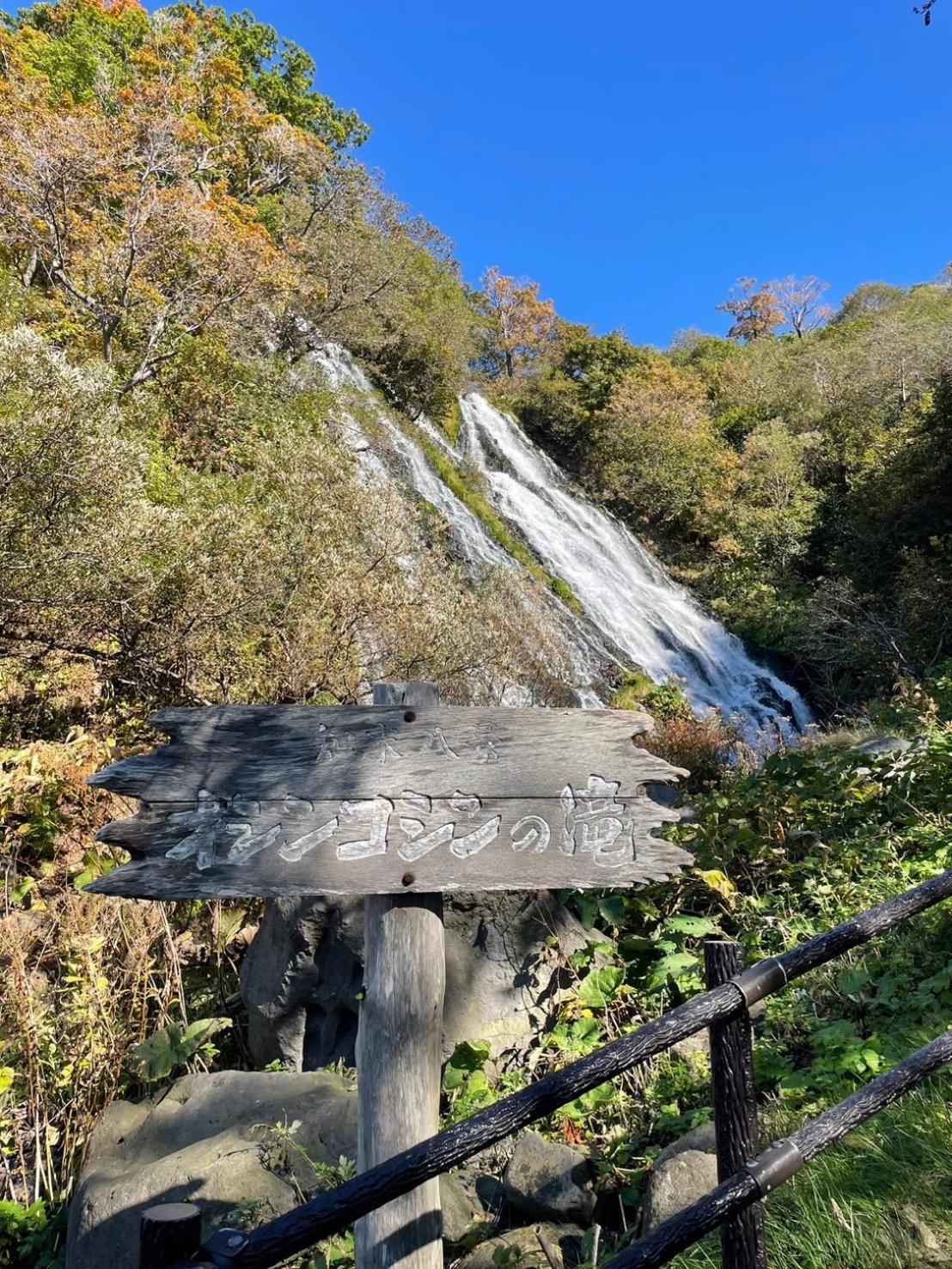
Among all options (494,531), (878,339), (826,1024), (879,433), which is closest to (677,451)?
(879,433)

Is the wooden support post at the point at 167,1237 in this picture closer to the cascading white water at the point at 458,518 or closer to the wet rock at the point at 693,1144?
the wet rock at the point at 693,1144

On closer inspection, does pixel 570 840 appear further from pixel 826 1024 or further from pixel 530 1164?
pixel 826 1024

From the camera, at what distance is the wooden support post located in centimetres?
91

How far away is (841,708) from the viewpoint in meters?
12.0

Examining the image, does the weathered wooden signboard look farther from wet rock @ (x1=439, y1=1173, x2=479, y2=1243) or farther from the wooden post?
wet rock @ (x1=439, y1=1173, x2=479, y2=1243)

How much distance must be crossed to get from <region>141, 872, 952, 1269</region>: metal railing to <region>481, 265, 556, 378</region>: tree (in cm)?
2523

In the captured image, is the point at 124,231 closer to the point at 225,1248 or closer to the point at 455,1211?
the point at 455,1211

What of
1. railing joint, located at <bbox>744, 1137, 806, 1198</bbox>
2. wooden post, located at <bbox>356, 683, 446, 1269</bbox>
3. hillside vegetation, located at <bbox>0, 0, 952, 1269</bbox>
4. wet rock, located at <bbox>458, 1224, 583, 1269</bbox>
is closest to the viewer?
railing joint, located at <bbox>744, 1137, 806, 1198</bbox>

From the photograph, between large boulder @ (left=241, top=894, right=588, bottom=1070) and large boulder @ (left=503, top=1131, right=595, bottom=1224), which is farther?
large boulder @ (left=241, top=894, right=588, bottom=1070)

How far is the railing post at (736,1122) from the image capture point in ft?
4.69

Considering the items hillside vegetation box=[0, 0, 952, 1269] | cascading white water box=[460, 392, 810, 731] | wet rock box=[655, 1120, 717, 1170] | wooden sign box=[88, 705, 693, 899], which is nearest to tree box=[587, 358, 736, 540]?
hillside vegetation box=[0, 0, 952, 1269]

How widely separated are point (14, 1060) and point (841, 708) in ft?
38.9

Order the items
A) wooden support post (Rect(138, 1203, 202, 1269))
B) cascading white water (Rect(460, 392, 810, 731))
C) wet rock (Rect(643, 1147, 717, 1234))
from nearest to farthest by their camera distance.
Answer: wooden support post (Rect(138, 1203, 202, 1269)) < wet rock (Rect(643, 1147, 717, 1234)) < cascading white water (Rect(460, 392, 810, 731))

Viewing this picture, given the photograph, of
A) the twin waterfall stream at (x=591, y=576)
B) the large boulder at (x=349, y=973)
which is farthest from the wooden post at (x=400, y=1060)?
the twin waterfall stream at (x=591, y=576)
